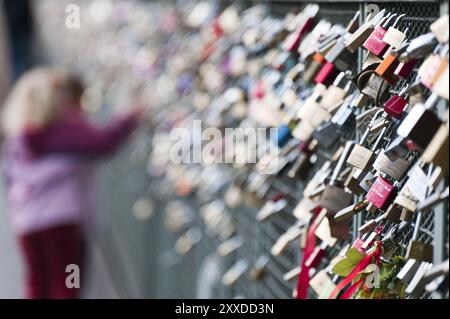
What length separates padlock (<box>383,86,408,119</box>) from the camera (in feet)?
7.24

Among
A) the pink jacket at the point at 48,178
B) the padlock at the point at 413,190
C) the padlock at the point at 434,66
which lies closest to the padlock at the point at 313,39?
the padlock at the point at 413,190

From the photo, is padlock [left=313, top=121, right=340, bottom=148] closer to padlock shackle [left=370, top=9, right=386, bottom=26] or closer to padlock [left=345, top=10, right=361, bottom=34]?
padlock [left=345, top=10, right=361, bottom=34]

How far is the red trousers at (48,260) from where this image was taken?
583 cm

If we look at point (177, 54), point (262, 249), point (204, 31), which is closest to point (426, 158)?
point (262, 249)

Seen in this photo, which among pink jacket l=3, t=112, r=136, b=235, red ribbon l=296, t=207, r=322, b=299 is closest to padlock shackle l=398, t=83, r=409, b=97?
red ribbon l=296, t=207, r=322, b=299

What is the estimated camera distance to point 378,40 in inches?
92.1

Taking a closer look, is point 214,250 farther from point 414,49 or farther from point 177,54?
point 414,49

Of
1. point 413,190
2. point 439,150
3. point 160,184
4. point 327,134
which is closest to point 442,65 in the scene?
point 439,150

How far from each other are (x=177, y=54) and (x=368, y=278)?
136 inches

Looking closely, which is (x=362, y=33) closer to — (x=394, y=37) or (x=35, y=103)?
(x=394, y=37)

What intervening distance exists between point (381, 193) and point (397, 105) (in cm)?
18

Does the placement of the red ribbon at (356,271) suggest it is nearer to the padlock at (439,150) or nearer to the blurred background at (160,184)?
the blurred background at (160,184)

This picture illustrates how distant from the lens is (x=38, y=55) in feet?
46.4

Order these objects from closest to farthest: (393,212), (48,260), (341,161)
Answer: (393,212)
(341,161)
(48,260)
